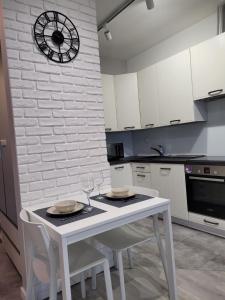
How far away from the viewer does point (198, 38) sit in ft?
10.1

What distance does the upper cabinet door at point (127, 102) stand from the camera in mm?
3781

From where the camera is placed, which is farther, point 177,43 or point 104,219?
point 177,43

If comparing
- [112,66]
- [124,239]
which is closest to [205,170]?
[124,239]

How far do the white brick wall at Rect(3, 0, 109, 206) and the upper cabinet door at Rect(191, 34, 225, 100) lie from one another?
1.34m

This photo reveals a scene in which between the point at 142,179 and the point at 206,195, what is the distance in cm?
102

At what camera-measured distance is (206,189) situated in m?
2.71

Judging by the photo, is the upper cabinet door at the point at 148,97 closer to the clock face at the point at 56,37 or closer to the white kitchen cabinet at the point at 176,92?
the white kitchen cabinet at the point at 176,92

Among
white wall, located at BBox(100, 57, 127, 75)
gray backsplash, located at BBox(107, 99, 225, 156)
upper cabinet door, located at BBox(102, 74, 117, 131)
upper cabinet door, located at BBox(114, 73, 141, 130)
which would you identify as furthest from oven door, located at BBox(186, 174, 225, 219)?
white wall, located at BBox(100, 57, 127, 75)


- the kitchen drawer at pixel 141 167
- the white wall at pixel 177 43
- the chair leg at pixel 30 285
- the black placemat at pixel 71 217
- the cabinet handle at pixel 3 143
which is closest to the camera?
the black placemat at pixel 71 217

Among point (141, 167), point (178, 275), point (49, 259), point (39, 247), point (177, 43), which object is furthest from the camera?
point (141, 167)

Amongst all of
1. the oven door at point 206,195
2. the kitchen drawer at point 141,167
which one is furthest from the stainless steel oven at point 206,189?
the kitchen drawer at point 141,167

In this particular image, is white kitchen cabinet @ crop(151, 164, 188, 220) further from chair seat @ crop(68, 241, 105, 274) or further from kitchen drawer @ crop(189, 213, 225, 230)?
chair seat @ crop(68, 241, 105, 274)

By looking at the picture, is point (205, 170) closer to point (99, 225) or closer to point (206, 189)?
point (206, 189)

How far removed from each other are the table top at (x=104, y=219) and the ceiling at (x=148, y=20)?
2063 mm
